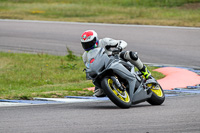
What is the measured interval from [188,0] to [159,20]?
5486mm

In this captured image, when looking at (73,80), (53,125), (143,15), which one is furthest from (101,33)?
(53,125)

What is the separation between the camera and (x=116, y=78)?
300 inches

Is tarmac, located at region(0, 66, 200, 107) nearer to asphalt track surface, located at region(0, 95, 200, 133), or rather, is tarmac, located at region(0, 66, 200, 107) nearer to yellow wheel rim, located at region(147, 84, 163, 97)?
asphalt track surface, located at region(0, 95, 200, 133)

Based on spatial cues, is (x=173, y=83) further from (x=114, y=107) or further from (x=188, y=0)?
(x=188, y=0)

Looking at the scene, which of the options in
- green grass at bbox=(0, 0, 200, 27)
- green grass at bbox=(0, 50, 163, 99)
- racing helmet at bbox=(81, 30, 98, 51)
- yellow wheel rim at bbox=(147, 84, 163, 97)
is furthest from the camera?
green grass at bbox=(0, 0, 200, 27)

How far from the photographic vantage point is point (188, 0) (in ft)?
87.2

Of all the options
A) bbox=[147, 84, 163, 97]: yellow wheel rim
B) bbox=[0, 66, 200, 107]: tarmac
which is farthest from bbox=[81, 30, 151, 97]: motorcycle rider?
bbox=[0, 66, 200, 107]: tarmac

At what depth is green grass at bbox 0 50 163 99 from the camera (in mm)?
9906

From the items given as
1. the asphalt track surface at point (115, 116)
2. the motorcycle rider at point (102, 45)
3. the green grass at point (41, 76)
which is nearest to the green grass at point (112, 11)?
the asphalt track surface at point (115, 116)

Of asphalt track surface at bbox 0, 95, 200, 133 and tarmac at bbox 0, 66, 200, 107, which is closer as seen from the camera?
asphalt track surface at bbox 0, 95, 200, 133

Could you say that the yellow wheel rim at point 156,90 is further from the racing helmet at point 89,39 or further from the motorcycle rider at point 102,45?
the racing helmet at point 89,39

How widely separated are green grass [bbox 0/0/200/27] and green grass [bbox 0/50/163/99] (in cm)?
736

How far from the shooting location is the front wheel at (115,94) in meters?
7.32

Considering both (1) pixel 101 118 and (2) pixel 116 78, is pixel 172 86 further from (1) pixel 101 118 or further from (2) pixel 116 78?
(1) pixel 101 118
